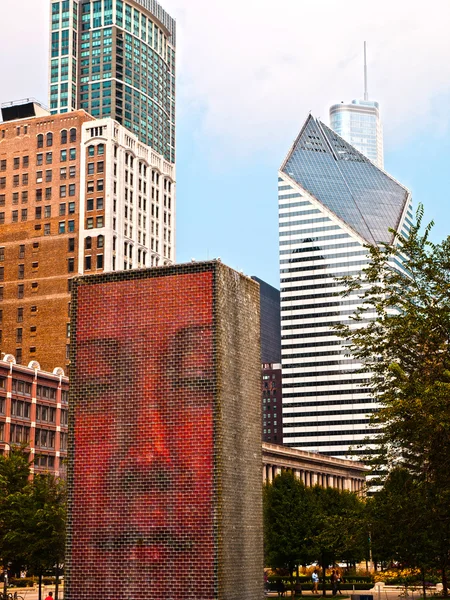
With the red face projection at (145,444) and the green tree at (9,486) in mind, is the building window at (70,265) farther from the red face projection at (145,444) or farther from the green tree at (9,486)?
the red face projection at (145,444)

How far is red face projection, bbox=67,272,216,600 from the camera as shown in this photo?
985 inches

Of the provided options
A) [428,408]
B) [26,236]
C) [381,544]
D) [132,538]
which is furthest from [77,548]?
[26,236]

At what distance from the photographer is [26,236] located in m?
152

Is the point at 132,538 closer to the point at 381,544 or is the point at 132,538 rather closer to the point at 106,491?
the point at 106,491

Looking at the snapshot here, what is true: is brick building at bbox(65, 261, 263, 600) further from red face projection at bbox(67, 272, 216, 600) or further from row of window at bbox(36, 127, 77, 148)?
row of window at bbox(36, 127, 77, 148)

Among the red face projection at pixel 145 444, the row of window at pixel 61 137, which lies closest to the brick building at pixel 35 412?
the row of window at pixel 61 137

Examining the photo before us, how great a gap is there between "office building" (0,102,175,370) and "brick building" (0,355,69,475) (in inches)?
974

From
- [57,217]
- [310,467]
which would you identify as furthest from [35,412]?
[310,467]

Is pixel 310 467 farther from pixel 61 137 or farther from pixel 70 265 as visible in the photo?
pixel 61 137

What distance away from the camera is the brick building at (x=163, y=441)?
2500 centimetres

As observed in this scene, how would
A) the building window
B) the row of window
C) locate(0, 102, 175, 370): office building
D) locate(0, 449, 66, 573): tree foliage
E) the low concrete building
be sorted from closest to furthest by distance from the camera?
locate(0, 449, 66, 573): tree foliage, locate(0, 102, 175, 370): office building, the building window, the low concrete building, the row of window

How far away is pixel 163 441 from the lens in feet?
84.2

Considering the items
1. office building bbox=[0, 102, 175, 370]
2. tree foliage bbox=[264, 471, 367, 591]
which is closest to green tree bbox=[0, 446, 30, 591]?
tree foliage bbox=[264, 471, 367, 591]

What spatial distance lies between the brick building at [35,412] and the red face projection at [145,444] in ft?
258
